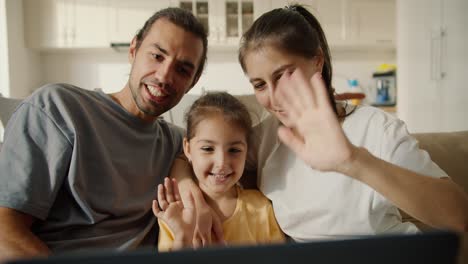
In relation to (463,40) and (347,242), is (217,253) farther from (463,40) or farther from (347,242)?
(463,40)

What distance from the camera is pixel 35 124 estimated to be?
797 millimetres

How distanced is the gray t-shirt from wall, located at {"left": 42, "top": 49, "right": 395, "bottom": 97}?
273 centimetres

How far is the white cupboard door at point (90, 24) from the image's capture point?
3473 mm

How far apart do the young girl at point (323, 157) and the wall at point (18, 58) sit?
3.02 m

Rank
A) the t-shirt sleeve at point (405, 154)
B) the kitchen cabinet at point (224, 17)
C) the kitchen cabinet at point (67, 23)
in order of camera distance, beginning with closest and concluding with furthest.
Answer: the t-shirt sleeve at point (405, 154), the kitchen cabinet at point (67, 23), the kitchen cabinet at point (224, 17)

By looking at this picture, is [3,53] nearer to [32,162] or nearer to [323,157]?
[32,162]

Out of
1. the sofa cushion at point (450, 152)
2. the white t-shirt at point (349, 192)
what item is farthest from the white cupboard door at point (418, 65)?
the white t-shirt at point (349, 192)

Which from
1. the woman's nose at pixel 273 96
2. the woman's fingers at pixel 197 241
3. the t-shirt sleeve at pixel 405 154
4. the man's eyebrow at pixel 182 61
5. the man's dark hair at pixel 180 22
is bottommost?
the woman's fingers at pixel 197 241

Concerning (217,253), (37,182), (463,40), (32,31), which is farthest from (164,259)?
(32,31)

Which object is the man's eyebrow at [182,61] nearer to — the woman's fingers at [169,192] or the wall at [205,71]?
the woman's fingers at [169,192]

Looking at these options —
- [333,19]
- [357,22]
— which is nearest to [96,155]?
[333,19]

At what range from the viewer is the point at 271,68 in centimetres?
81

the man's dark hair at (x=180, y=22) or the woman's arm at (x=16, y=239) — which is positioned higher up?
the man's dark hair at (x=180, y=22)

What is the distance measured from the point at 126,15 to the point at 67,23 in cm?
60
